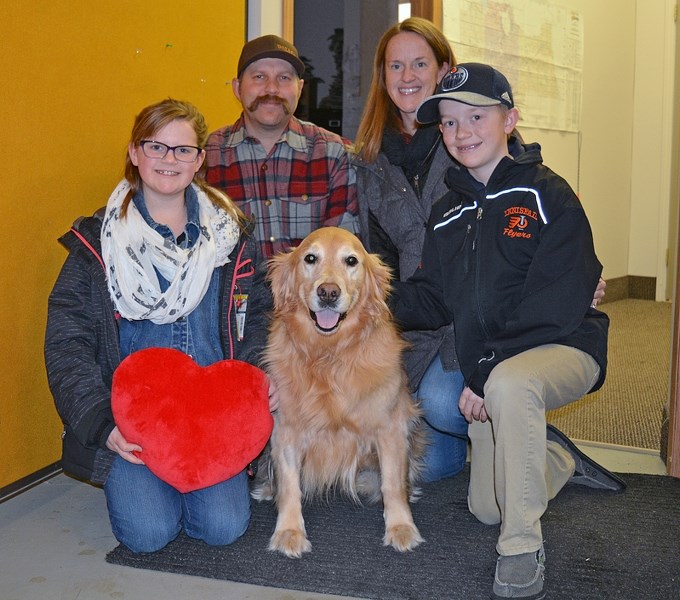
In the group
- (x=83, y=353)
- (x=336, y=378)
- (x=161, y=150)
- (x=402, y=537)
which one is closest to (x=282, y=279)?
(x=336, y=378)

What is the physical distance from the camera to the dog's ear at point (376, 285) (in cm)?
238

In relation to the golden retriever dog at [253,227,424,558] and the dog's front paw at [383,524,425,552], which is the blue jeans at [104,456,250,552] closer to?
the golden retriever dog at [253,227,424,558]

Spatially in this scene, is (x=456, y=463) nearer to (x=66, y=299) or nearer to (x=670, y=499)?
(x=670, y=499)

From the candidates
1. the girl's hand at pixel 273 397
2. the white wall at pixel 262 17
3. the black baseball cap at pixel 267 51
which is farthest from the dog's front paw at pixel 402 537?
the white wall at pixel 262 17

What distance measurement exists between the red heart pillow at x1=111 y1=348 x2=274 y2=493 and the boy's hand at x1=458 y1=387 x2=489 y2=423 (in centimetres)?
57

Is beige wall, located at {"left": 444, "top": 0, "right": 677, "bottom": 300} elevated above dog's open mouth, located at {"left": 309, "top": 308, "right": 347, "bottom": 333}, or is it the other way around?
beige wall, located at {"left": 444, "top": 0, "right": 677, "bottom": 300}

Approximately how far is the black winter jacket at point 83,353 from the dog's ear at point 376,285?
2.54 ft

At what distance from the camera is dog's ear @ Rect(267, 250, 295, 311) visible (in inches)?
95.1

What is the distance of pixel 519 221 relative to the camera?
7.04 ft

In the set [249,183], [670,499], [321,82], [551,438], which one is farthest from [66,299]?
[321,82]

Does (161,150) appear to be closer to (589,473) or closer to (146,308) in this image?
(146,308)

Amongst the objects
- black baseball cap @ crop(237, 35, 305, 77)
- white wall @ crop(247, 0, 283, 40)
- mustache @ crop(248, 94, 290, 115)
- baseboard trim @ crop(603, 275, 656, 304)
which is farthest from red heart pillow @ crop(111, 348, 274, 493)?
baseboard trim @ crop(603, 275, 656, 304)

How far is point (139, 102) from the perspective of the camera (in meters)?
3.01

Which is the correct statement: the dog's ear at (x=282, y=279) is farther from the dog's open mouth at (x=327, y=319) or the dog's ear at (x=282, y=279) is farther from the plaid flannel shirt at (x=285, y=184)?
the plaid flannel shirt at (x=285, y=184)
